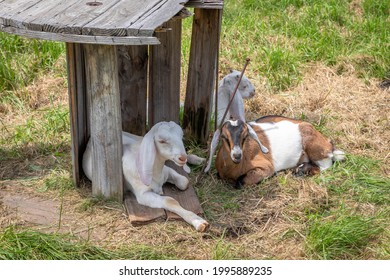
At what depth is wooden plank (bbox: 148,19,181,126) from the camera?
21.1 ft

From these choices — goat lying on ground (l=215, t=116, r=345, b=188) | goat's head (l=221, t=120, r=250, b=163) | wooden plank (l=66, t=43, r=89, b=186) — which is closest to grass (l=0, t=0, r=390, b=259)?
goat lying on ground (l=215, t=116, r=345, b=188)

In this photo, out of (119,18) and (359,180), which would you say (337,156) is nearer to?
(359,180)

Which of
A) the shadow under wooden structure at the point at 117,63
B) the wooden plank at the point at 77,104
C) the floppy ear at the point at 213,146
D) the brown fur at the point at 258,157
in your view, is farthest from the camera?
the brown fur at the point at 258,157

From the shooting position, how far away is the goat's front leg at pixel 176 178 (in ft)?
19.5

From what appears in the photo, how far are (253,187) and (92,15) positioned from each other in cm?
215

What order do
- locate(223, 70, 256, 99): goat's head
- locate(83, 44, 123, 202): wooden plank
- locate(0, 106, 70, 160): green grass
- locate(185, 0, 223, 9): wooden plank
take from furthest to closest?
locate(223, 70, 256, 99): goat's head < locate(0, 106, 70, 160): green grass < locate(185, 0, 223, 9): wooden plank < locate(83, 44, 123, 202): wooden plank

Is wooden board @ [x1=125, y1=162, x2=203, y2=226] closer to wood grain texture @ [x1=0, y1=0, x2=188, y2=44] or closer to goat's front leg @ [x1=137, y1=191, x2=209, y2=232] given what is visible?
goat's front leg @ [x1=137, y1=191, x2=209, y2=232]

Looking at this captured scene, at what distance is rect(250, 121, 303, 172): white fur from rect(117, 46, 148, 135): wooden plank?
1.08 m

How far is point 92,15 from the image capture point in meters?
4.98

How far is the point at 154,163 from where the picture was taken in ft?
18.7

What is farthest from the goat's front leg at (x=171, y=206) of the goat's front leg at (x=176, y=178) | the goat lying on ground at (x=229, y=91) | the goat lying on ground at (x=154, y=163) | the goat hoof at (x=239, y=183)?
the goat lying on ground at (x=229, y=91)

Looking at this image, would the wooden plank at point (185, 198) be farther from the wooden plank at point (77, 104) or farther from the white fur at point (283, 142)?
the white fur at point (283, 142)

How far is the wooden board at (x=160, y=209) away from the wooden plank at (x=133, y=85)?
825mm
